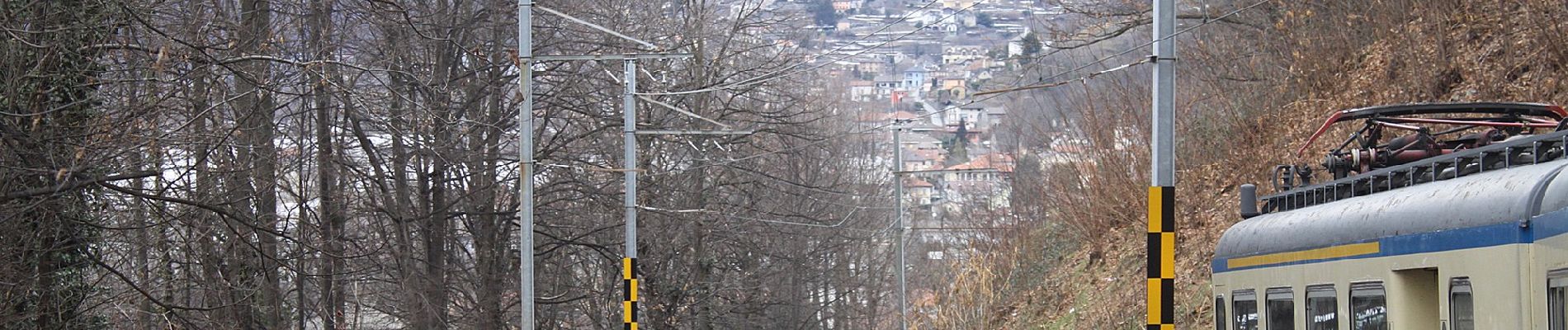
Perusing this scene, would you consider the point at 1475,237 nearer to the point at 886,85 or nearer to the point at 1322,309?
the point at 1322,309

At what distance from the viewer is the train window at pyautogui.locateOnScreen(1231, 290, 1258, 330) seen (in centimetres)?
1076

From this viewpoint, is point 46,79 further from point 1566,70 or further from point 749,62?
point 749,62

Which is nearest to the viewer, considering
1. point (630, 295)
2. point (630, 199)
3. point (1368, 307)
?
point (1368, 307)

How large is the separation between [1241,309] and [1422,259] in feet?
12.5

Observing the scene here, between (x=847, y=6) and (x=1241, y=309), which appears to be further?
(x=847, y=6)

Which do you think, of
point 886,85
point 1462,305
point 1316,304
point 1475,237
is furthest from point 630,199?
point 886,85

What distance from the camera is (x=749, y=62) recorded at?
4462 cm

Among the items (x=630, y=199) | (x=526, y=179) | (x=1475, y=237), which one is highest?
(x=526, y=179)

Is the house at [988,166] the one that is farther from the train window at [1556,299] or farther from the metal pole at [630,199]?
the train window at [1556,299]

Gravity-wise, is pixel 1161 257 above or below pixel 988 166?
below

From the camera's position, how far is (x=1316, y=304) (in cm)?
918

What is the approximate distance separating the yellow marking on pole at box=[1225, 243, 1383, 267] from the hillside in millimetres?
7016

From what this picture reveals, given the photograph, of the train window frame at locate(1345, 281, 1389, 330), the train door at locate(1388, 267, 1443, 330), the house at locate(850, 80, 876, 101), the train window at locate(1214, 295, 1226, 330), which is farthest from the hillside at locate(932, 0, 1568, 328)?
the house at locate(850, 80, 876, 101)

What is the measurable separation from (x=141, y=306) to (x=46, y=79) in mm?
9724
